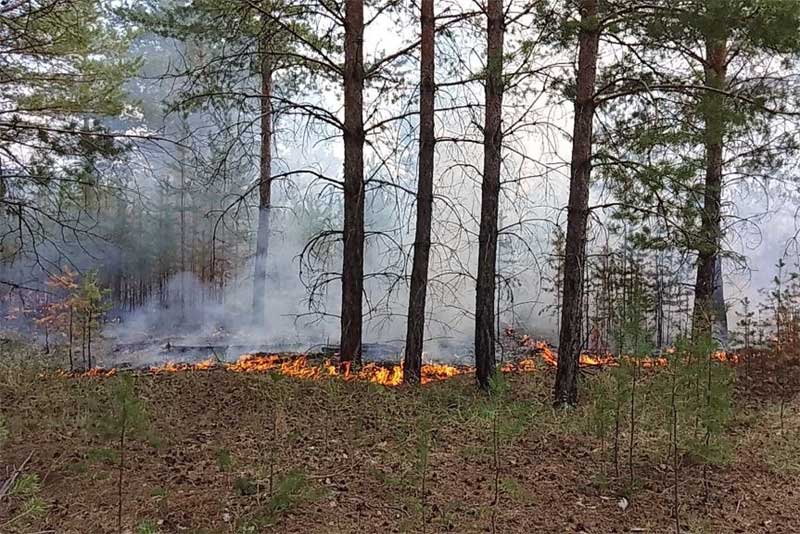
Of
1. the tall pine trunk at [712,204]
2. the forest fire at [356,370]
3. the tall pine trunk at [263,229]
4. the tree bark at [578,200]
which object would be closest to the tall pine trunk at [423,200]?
the forest fire at [356,370]

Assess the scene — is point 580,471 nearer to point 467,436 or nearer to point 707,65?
point 467,436

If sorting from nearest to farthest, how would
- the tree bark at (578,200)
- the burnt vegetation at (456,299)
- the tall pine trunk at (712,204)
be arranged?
the burnt vegetation at (456,299), the tree bark at (578,200), the tall pine trunk at (712,204)

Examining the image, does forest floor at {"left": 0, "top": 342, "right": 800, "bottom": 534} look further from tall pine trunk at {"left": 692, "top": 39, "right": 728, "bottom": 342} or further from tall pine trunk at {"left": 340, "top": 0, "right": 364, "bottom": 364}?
tall pine trunk at {"left": 692, "top": 39, "right": 728, "bottom": 342}

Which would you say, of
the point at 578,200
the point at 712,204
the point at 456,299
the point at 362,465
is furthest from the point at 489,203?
the point at 712,204

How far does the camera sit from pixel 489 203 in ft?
18.6

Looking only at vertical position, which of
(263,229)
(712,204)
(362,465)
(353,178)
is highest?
(353,178)

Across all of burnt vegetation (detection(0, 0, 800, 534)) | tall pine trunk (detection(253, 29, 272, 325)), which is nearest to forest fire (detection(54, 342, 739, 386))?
burnt vegetation (detection(0, 0, 800, 534))

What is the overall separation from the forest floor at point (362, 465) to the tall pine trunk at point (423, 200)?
29.1 inches

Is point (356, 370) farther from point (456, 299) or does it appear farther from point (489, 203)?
point (489, 203)

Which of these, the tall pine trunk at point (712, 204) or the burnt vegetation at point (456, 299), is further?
the tall pine trunk at point (712, 204)

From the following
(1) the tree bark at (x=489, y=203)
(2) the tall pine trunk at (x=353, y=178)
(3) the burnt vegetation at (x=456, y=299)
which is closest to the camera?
(3) the burnt vegetation at (x=456, y=299)

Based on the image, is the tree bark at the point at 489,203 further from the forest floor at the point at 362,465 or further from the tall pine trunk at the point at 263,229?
the tall pine trunk at the point at 263,229

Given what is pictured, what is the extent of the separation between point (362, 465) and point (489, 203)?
310 cm

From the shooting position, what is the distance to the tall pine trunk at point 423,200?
6.08 metres
